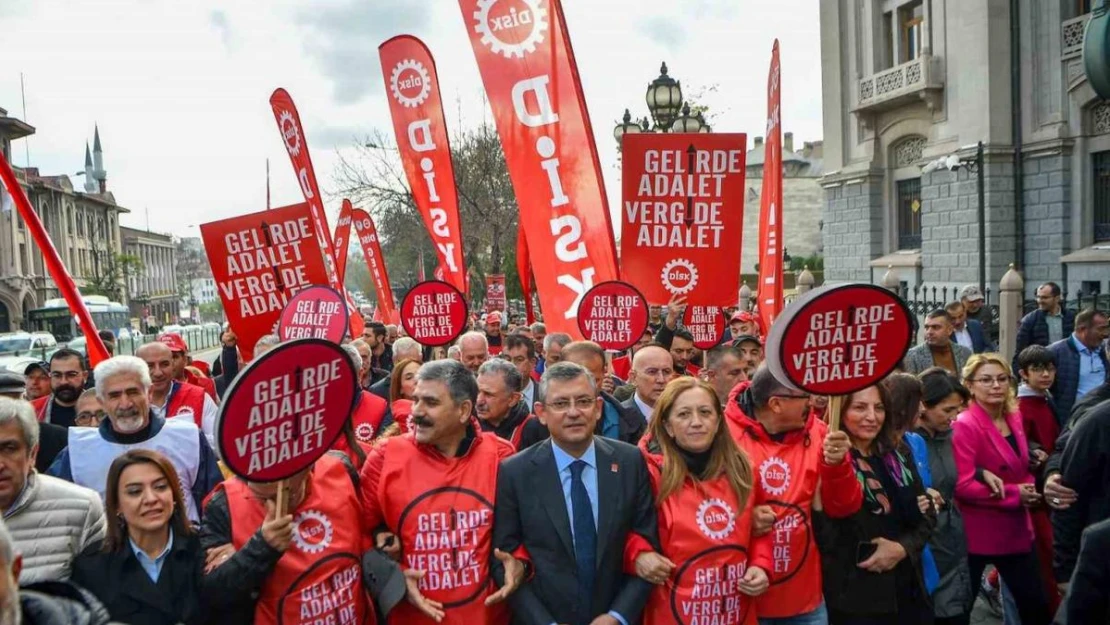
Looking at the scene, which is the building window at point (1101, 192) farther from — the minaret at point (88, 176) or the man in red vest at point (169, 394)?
the minaret at point (88, 176)

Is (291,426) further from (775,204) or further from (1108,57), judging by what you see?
(775,204)

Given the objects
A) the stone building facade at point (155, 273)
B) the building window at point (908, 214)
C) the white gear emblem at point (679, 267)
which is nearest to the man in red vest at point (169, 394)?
the white gear emblem at point (679, 267)

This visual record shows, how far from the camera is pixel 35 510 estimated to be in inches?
124

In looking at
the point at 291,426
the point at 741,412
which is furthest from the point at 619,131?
the point at 291,426

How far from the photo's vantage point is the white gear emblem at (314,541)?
3.37m

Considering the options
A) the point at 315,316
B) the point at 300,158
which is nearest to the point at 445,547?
the point at 315,316

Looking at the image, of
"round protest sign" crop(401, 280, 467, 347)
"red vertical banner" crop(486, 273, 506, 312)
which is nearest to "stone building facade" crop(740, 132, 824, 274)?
"red vertical banner" crop(486, 273, 506, 312)

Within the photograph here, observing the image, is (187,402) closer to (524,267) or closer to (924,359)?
(924,359)

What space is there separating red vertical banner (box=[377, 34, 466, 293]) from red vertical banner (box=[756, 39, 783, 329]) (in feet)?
10.5

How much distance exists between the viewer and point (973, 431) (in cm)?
485

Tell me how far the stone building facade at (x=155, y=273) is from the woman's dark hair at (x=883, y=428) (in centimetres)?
9482

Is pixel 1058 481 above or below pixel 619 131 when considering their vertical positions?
below

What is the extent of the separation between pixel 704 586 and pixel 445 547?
995 mm

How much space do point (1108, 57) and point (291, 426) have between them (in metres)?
4.55
